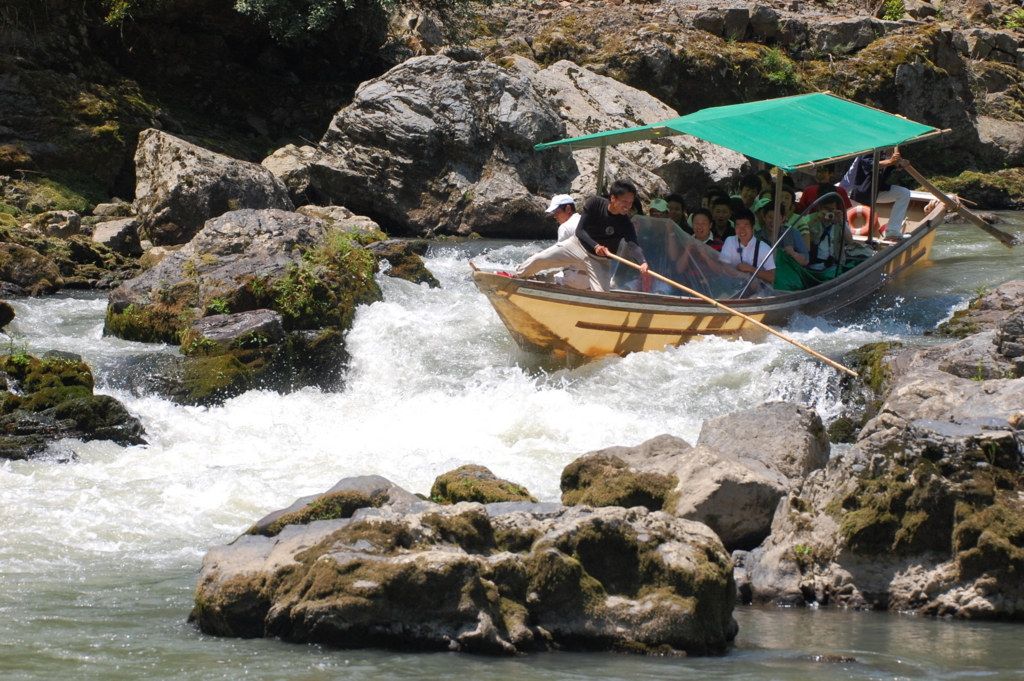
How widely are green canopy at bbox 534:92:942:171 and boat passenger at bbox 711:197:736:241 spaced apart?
0.99 m

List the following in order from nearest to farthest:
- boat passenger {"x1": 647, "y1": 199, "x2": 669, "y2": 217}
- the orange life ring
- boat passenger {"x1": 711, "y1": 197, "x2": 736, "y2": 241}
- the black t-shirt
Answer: the black t-shirt
boat passenger {"x1": 711, "y1": 197, "x2": 736, "y2": 241}
boat passenger {"x1": 647, "y1": 199, "x2": 669, "y2": 217}
the orange life ring

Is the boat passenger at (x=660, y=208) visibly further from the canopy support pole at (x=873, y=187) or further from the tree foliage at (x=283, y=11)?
the tree foliage at (x=283, y=11)

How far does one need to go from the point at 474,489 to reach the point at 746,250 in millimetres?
5808

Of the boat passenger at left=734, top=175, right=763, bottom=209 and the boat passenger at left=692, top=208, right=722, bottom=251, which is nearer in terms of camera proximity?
the boat passenger at left=692, top=208, right=722, bottom=251

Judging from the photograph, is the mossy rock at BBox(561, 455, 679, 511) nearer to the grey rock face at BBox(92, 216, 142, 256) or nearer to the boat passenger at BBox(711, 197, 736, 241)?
the boat passenger at BBox(711, 197, 736, 241)

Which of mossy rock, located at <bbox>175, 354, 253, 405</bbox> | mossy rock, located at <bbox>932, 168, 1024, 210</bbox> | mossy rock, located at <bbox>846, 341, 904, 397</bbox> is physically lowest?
mossy rock, located at <bbox>932, 168, 1024, 210</bbox>

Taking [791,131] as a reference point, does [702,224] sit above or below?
below

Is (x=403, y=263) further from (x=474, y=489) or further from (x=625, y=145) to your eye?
(x=474, y=489)

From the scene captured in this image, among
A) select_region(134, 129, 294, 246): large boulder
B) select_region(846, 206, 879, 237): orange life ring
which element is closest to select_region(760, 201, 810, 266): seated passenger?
select_region(846, 206, 879, 237): orange life ring

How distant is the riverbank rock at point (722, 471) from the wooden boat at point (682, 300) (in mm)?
3008

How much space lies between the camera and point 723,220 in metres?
11.0

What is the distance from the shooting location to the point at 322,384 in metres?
9.88

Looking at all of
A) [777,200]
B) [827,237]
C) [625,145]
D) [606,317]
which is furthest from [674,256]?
[625,145]

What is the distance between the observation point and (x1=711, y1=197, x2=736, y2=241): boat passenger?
35.7 ft
